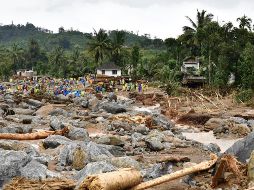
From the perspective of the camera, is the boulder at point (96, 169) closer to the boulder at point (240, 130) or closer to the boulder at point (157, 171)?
the boulder at point (157, 171)

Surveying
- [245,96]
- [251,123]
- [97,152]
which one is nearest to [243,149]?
[97,152]

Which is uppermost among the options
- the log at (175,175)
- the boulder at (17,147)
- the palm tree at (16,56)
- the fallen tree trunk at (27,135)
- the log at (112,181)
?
the palm tree at (16,56)

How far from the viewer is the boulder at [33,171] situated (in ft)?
35.1

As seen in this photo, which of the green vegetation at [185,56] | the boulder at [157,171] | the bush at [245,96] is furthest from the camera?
the green vegetation at [185,56]

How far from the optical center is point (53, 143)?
1606 cm

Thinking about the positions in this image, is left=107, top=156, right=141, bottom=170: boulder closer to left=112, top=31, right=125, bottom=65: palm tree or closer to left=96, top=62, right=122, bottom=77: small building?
left=96, top=62, right=122, bottom=77: small building

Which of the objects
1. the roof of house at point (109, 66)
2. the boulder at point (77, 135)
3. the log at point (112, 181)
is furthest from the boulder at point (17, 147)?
the roof of house at point (109, 66)

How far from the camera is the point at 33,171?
10930 millimetres

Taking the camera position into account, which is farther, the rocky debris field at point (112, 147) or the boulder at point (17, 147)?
the boulder at point (17, 147)

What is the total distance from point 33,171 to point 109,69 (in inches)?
2677

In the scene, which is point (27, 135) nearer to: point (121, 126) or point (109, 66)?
point (121, 126)

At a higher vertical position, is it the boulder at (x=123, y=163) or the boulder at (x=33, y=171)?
the boulder at (x=33, y=171)

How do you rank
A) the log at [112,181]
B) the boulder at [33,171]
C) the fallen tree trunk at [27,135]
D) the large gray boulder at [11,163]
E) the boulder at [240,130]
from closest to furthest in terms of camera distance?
the log at [112,181] < the large gray boulder at [11,163] < the boulder at [33,171] < the fallen tree trunk at [27,135] < the boulder at [240,130]

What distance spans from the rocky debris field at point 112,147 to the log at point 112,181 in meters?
0.51
